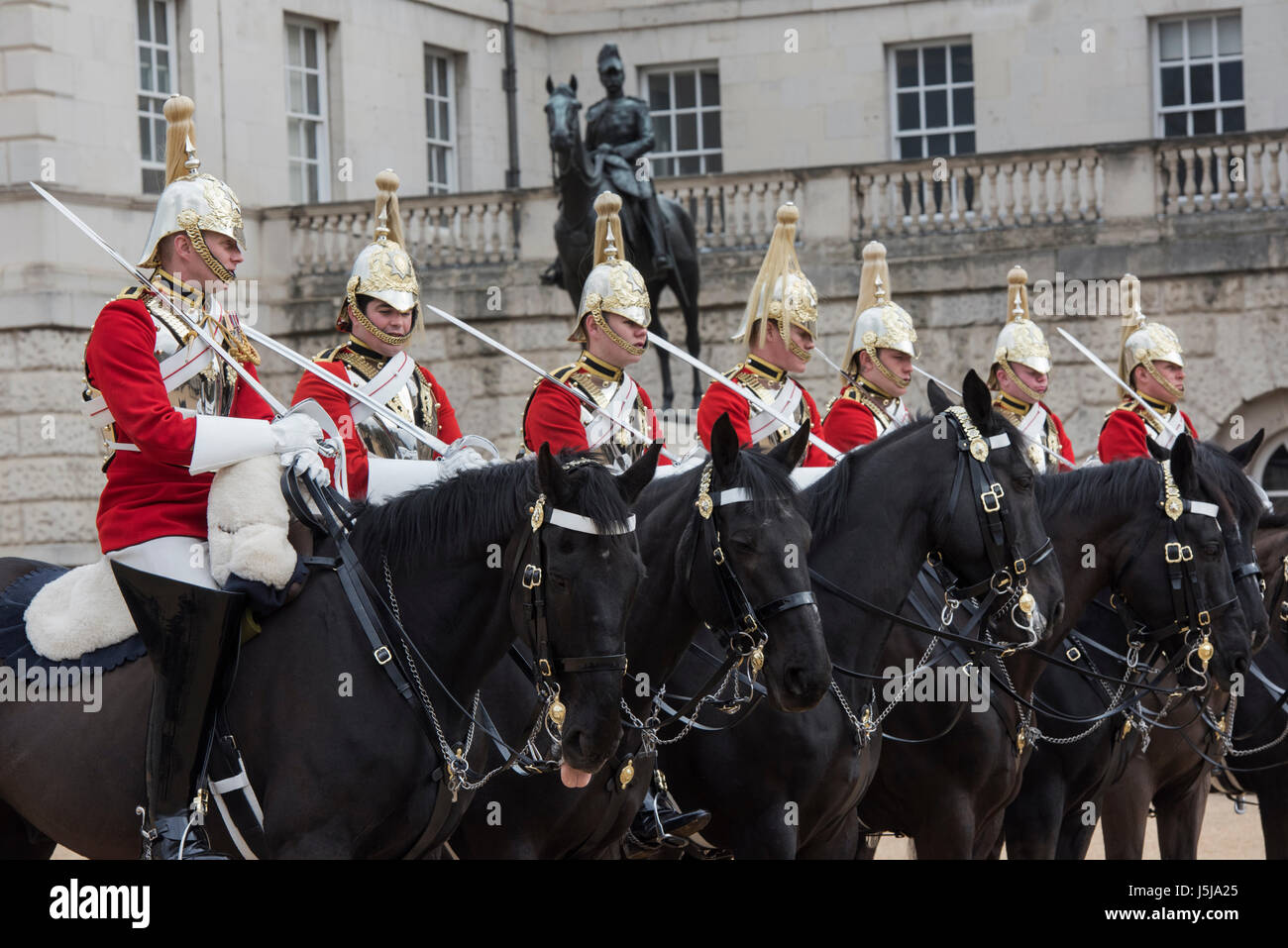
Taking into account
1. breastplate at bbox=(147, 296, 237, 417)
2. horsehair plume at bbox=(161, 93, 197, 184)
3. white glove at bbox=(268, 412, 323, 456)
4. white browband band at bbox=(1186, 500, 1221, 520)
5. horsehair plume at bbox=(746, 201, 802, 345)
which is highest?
horsehair plume at bbox=(161, 93, 197, 184)

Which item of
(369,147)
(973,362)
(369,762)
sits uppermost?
(369,147)

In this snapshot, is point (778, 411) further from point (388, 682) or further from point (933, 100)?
point (933, 100)

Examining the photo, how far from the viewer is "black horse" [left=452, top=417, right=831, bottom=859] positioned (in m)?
5.57

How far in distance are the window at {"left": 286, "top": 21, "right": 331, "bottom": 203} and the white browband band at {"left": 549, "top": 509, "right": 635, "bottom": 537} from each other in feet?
54.8

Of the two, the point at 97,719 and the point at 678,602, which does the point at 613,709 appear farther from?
the point at 97,719

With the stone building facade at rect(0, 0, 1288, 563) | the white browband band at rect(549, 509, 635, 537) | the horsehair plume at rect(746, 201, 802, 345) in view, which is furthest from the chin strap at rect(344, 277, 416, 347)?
the stone building facade at rect(0, 0, 1288, 563)

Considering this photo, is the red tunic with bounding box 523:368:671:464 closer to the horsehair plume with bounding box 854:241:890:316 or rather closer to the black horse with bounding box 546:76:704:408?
the horsehair plume with bounding box 854:241:890:316

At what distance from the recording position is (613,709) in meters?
4.96

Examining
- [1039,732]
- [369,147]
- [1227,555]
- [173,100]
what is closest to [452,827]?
[173,100]

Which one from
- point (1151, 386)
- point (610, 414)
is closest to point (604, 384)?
point (610, 414)

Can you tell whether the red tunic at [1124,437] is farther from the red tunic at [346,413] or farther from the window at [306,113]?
the window at [306,113]

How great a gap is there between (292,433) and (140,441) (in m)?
0.40

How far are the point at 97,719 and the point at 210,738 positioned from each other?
1.51 feet

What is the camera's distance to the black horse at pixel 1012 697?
23.1 ft
